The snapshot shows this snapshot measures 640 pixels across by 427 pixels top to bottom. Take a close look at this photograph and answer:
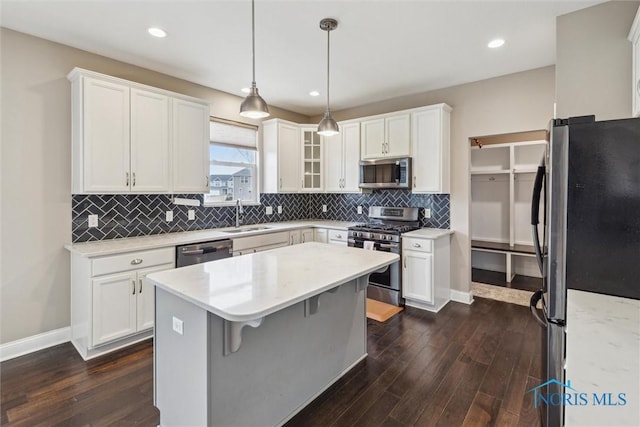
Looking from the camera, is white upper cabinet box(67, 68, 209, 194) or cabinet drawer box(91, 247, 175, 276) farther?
white upper cabinet box(67, 68, 209, 194)

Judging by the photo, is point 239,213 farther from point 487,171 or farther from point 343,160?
point 487,171

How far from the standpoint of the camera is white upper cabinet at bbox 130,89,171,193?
305cm

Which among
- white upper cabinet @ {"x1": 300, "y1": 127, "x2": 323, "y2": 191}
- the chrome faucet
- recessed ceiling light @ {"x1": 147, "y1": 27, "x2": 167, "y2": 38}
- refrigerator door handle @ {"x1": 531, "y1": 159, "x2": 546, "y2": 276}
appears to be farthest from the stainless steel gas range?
recessed ceiling light @ {"x1": 147, "y1": 27, "x2": 167, "y2": 38}

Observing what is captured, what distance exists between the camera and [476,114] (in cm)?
388

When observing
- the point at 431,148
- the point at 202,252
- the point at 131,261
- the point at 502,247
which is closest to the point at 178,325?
the point at 131,261

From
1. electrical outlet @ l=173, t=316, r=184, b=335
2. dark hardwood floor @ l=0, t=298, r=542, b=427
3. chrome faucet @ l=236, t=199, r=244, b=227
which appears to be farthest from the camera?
chrome faucet @ l=236, t=199, r=244, b=227

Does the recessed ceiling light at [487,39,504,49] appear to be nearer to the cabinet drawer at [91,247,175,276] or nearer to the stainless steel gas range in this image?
the stainless steel gas range

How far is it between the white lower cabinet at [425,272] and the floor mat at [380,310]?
9.3 inches

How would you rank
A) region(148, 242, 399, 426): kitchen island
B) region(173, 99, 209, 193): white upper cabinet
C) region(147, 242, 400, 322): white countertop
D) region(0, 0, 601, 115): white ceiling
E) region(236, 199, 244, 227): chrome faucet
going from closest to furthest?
region(147, 242, 400, 322): white countertop → region(148, 242, 399, 426): kitchen island → region(0, 0, 601, 115): white ceiling → region(173, 99, 209, 193): white upper cabinet → region(236, 199, 244, 227): chrome faucet

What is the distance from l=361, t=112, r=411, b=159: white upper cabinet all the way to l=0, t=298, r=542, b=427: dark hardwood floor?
2.34 meters

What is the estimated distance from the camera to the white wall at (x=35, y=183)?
2631mm

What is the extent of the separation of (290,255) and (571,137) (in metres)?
1.87

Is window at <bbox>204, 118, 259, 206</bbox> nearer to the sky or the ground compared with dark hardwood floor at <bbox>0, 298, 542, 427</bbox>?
nearer to the sky

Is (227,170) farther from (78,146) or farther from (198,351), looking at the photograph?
(198,351)
